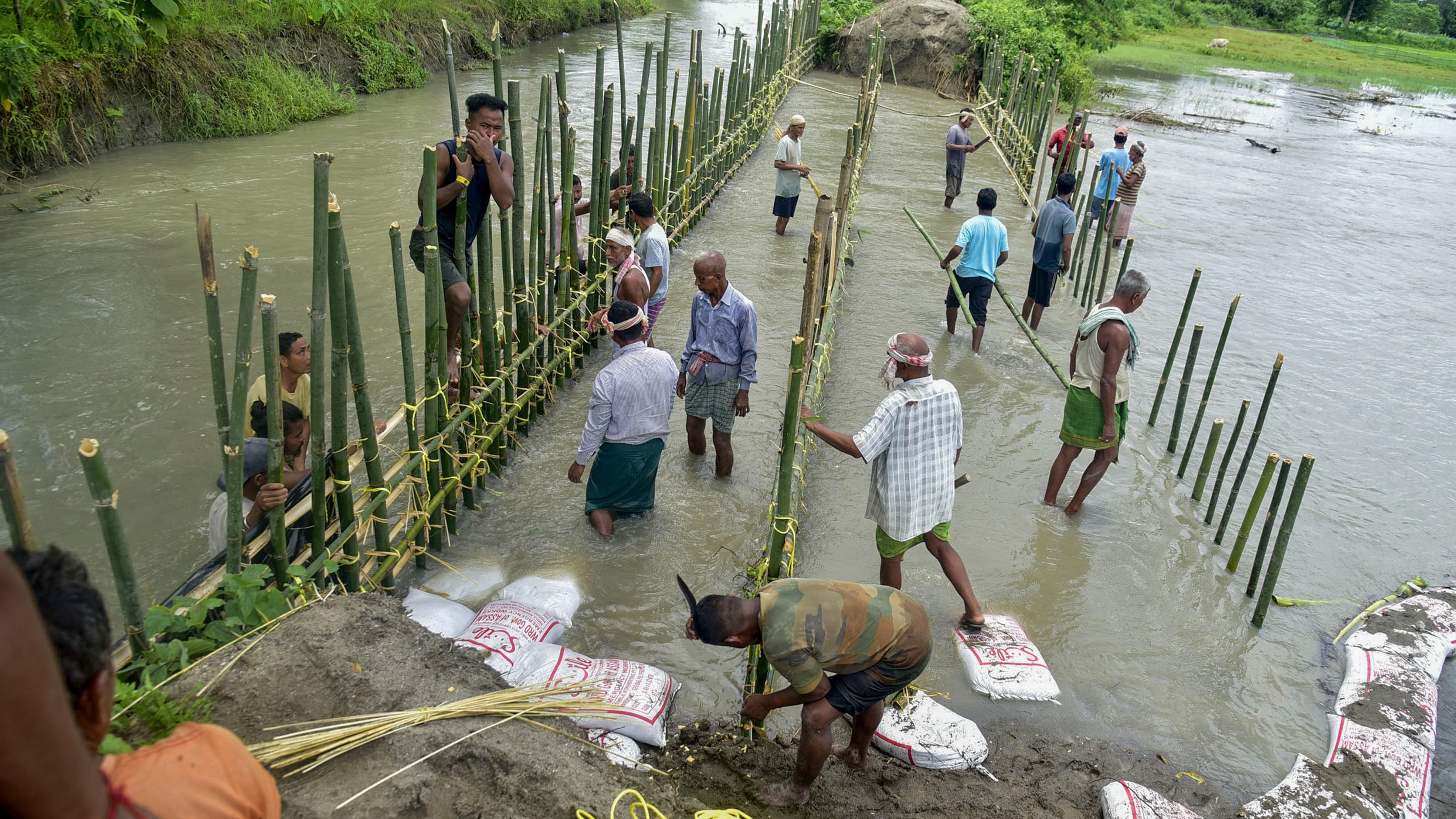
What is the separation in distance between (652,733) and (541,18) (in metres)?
19.9

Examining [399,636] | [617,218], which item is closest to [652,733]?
[399,636]

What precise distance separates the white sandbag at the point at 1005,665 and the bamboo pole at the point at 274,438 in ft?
9.54

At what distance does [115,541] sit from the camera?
2600 millimetres

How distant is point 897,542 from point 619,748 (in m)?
1.66

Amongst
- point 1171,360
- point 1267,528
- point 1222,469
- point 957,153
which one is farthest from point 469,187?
point 957,153

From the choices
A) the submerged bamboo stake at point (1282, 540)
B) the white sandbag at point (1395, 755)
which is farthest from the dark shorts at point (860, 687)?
the submerged bamboo stake at point (1282, 540)

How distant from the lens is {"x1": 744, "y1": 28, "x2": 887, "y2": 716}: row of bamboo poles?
145 inches

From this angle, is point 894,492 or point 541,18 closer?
point 894,492

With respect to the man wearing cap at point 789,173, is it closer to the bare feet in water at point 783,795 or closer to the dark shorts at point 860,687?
the dark shorts at point 860,687

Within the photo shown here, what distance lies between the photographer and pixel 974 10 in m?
20.3

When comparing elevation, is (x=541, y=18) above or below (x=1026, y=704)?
above

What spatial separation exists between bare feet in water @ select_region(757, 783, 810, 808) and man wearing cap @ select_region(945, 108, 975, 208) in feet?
30.4

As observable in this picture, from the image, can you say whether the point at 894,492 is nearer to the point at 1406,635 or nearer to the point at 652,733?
the point at 652,733

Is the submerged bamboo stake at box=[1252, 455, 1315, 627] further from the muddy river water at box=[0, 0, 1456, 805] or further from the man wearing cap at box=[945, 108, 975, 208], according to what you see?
the man wearing cap at box=[945, 108, 975, 208]
